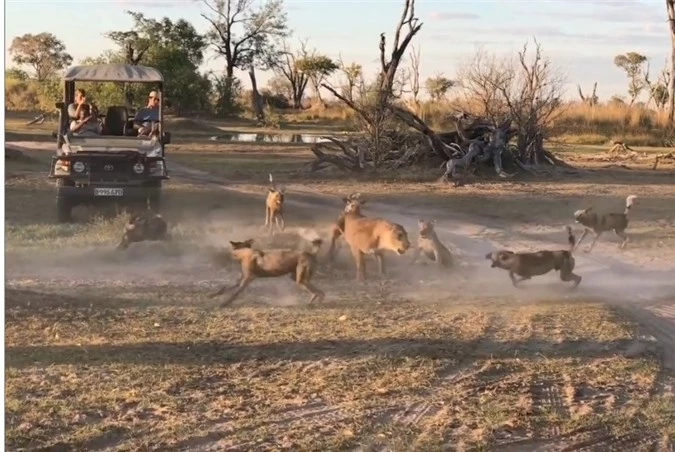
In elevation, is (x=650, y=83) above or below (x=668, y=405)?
above

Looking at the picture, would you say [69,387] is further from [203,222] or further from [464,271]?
[464,271]

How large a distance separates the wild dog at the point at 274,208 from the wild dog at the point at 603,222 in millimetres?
1564

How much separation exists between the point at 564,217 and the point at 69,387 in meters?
2.83

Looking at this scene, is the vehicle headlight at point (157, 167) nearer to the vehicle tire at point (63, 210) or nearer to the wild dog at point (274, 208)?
the vehicle tire at point (63, 210)

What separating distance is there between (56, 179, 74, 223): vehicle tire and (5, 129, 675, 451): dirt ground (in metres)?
0.05

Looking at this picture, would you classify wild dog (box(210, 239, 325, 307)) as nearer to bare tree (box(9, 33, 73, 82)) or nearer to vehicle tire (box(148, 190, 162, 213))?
vehicle tire (box(148, 190, 162, 213))

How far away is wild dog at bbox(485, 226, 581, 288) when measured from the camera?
457 centimetres

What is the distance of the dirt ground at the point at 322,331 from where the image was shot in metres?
3.37

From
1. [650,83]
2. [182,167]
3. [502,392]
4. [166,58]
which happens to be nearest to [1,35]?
[166,58]

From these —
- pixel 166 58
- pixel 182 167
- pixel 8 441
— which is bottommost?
pixel 8 441

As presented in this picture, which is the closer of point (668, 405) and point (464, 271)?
point (668, 405)

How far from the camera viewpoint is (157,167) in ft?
13.9

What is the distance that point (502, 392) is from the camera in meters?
3.66

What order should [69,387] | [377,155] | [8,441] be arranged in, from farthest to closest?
[377,155] < [69,387] < [8,441]
